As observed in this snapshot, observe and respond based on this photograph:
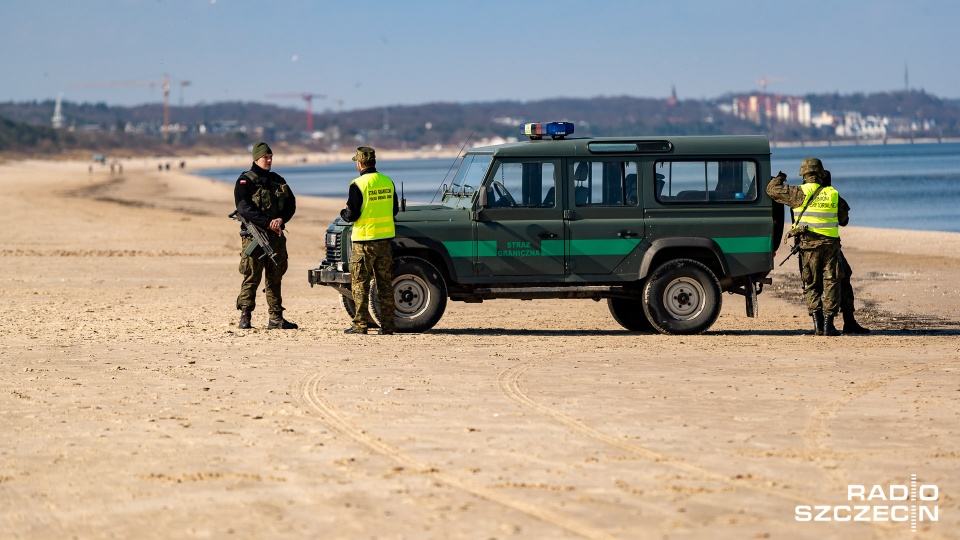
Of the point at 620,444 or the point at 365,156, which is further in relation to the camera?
the point at 365,156

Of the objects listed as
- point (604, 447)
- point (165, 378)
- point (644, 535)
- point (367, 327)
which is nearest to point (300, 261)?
point (367, 327)

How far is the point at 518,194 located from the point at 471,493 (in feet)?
23.4

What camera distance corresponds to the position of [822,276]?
13.9 meters

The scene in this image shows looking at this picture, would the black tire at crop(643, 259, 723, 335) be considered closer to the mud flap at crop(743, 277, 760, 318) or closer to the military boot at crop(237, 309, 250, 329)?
the mud flap at crop(743, 277, 760, 318)

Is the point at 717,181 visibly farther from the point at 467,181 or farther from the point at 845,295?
the point at 467,181

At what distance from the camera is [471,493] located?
6.93m

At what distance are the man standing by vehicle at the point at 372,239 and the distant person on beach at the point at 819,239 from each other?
375 centimetres

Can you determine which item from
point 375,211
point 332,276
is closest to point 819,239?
point 375,211

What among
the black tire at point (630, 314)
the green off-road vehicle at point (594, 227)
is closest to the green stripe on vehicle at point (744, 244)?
the green off-road vehicle at point (594, 227)

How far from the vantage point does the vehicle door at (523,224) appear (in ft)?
44.8

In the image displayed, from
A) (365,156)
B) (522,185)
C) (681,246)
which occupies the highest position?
(365,156)

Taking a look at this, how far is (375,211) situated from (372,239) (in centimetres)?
28

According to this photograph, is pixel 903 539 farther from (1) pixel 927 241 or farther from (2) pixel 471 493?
(1) pixel 927 241

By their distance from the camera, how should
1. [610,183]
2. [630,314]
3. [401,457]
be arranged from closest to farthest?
[401,457] < [610,183] < [630,314]
